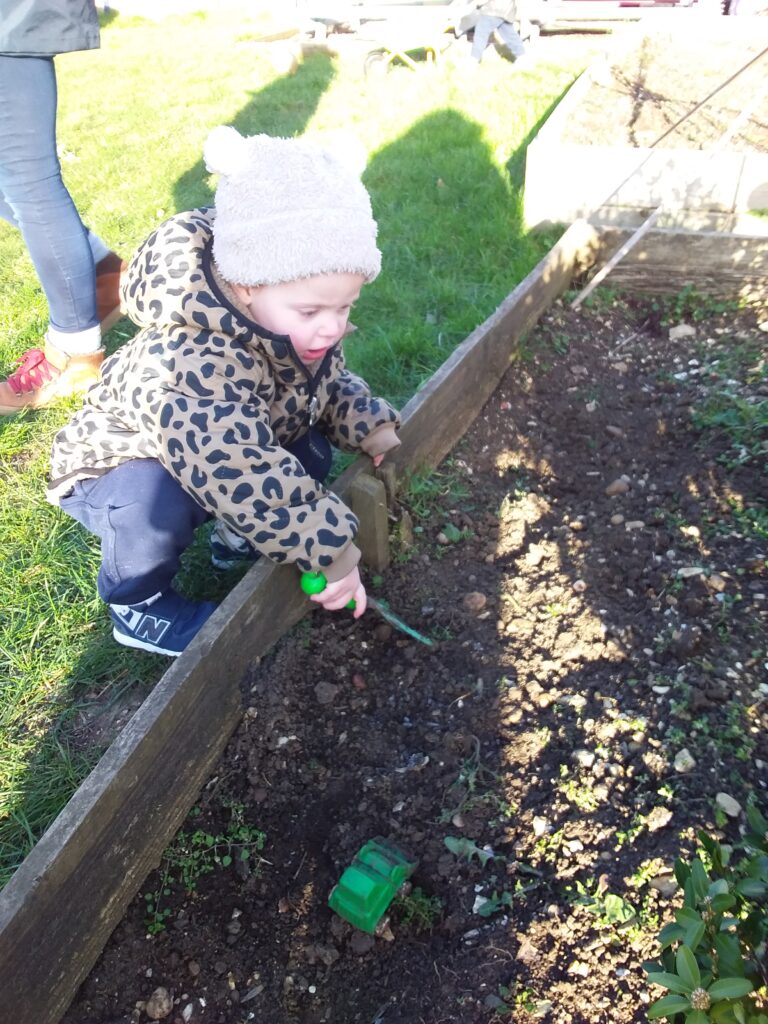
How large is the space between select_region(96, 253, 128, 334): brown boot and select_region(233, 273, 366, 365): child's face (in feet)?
6.67

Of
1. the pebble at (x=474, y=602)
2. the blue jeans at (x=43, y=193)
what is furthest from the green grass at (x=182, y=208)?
the pebble at (x=474, y=602)

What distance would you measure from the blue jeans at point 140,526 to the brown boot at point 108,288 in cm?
183

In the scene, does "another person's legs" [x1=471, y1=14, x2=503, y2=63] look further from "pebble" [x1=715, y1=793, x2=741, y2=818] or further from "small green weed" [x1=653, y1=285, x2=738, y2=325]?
"pebble" [x1=715, y1=793, x2=741, y2=818]

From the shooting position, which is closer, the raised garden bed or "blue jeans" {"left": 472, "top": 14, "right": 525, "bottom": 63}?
the raised garden bed

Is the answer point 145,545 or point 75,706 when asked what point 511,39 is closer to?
point 145,545

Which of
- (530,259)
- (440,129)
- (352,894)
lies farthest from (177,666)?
(440,129)

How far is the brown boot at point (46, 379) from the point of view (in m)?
3.27

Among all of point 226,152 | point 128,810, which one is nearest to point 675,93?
point 226,152

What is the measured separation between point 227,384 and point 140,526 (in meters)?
0.48

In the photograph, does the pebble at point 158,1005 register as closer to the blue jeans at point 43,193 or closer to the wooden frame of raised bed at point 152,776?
the wooden frame of raised bed at point 152,776

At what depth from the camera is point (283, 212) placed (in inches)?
71.5

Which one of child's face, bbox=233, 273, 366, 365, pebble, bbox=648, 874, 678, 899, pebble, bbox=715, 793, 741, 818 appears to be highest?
child's face, bbox=233, 273, 366, 365

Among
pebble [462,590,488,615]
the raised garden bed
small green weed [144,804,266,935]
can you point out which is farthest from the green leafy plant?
the raised garden bed

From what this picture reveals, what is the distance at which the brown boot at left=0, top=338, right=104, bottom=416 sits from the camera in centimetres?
327
